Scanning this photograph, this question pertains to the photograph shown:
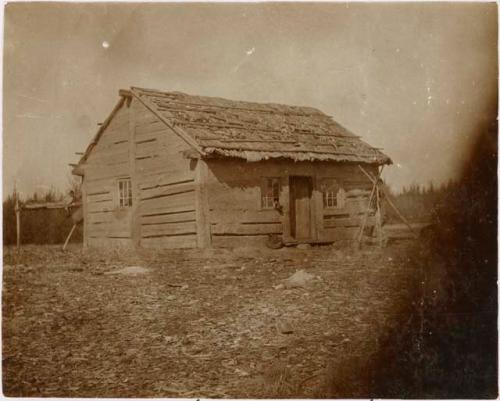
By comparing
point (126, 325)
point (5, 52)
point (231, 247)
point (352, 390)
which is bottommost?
point (352, 390)

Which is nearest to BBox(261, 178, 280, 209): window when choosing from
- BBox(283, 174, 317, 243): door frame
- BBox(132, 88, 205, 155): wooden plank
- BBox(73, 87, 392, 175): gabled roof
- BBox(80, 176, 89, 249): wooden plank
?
BBox(283, 174, 317, 243): door frame

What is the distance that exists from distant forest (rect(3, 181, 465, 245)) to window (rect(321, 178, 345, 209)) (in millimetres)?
1144

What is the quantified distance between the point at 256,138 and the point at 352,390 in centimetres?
618

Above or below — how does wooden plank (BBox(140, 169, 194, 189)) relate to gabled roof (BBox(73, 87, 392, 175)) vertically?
below

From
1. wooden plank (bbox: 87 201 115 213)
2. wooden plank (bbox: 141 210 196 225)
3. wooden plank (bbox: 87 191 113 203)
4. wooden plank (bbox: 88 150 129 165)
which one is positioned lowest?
wooden plank (bbox: 141 210 196 225)

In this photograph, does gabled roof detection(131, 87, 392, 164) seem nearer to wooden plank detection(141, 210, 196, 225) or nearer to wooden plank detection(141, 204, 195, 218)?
wooden plank detection(141, 204, 195, 218)

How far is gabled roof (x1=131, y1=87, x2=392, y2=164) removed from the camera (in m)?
10.8

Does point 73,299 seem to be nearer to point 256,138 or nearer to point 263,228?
point 263,228

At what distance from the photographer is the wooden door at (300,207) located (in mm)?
11484

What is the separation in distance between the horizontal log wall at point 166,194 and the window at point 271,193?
1467 mm

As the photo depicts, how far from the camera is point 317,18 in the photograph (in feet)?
25.8

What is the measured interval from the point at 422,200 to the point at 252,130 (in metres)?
4.35

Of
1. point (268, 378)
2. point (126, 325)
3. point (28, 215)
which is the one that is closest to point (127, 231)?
point (28, 215)

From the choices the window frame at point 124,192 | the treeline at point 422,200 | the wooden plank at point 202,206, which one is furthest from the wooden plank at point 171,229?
the treeline at point 422,200
